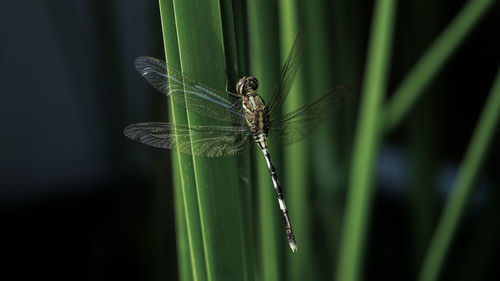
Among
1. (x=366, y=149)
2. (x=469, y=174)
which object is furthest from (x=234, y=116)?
(x=469, y=174)

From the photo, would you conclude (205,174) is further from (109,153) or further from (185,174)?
(109,153)

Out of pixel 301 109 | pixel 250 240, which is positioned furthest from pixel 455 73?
pixel 250 240

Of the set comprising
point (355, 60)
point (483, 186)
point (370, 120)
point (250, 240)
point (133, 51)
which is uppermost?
point (133, 51)

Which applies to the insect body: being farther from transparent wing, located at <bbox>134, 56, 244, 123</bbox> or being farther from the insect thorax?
transparent wing, located at <bbox>134, 56, 244, 123</bbox>

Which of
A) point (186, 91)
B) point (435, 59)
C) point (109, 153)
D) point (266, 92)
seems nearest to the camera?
point (186, 91)

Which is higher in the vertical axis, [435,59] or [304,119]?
[435,59]

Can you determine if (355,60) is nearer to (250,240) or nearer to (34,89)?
(250,240)
